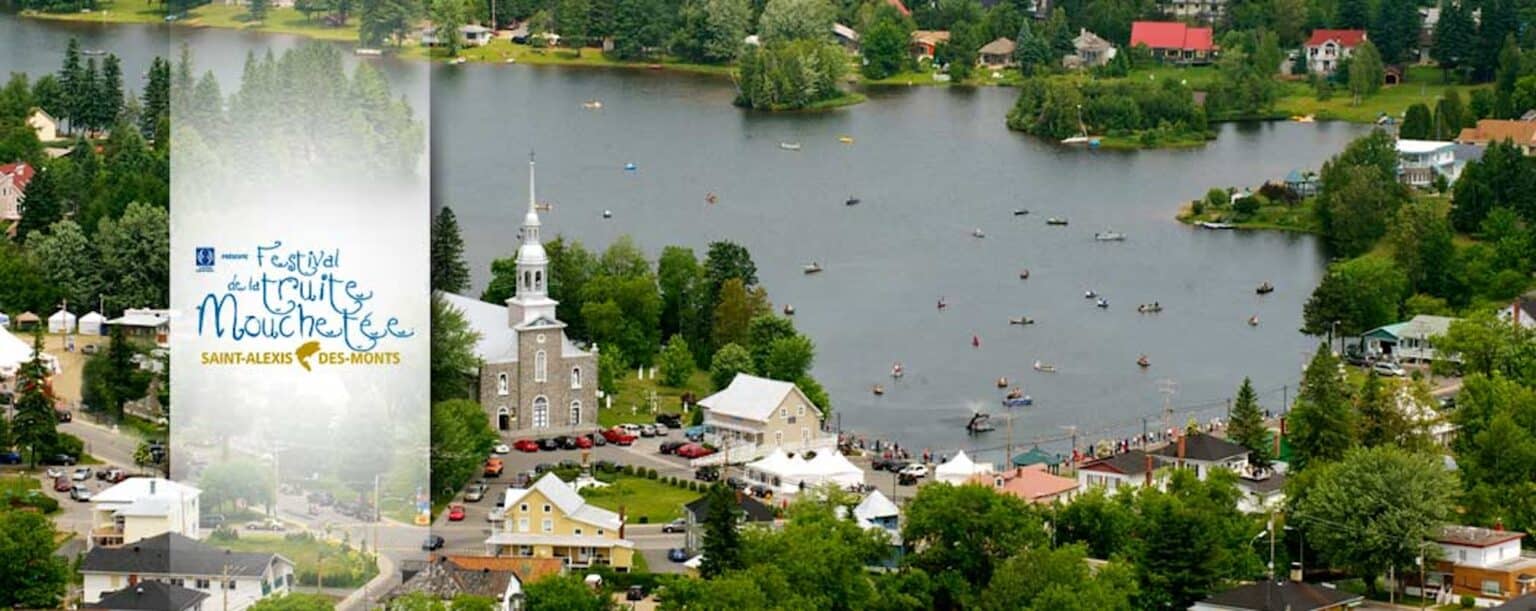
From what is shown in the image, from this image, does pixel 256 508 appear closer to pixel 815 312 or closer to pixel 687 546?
pixel 687 546

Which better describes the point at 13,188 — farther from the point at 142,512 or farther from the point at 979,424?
the point at 142,512

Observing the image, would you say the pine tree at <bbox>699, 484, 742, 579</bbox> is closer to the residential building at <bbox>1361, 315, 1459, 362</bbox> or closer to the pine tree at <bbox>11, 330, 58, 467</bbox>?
the pine tree at <bbox>11, 330, 58, 467</bbox>

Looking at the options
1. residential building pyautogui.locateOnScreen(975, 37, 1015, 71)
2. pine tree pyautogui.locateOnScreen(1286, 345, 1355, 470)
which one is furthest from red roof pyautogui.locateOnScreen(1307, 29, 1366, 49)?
pine tree pyautogui.locateOnScreen(1286, 345, 1355, 470)

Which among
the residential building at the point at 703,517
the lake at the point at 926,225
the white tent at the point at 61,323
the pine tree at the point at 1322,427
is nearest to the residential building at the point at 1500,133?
the lake at the point at 926,225

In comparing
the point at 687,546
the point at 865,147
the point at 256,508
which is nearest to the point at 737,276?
the point at 687,546

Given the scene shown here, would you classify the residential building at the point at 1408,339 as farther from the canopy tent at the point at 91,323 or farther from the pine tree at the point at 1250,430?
the canopy tent at the point at 91,323

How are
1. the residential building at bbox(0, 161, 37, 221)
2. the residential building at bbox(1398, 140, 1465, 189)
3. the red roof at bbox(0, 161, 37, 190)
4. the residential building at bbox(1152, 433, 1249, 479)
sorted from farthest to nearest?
the residential building at bbox(1398, 140, 1465, 189), the red roof at bbox(0, 161, 37, 190), the residential building at bbox(0, 161, 37, 221), the residential building at bbox(1152, 433, 1249, 479)
